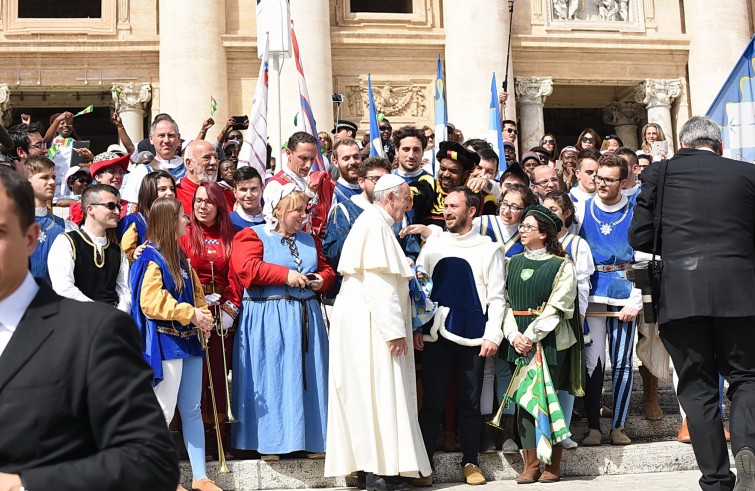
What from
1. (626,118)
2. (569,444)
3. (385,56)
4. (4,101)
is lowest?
(569,444)

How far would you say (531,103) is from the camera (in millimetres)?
22547

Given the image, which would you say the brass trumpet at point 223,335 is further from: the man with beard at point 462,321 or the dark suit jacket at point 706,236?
the dark suit jacket at point 706,236

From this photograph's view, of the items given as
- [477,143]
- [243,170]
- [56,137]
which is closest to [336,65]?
[56,137]

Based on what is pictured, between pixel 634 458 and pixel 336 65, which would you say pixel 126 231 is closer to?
pixel 634 458

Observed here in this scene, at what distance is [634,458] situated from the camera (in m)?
7.62

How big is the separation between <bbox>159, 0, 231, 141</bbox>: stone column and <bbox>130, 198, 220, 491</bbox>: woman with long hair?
1407 centimetres

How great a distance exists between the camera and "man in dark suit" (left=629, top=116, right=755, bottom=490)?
18.6 feet

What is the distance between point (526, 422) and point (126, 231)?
3.00 meters

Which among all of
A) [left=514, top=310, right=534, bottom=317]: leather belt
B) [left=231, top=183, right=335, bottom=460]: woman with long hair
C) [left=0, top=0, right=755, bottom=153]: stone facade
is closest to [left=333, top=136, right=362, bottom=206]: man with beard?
[left=231, top=183, right=335, bottom=460]: woman with long hair

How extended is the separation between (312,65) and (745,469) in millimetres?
16389

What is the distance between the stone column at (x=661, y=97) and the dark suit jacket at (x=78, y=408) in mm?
21456

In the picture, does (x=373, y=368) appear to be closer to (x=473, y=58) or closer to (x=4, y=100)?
(x=473, y=58)

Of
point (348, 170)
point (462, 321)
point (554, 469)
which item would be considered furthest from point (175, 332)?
point (554, 469)

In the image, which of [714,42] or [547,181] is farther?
[714,42]
